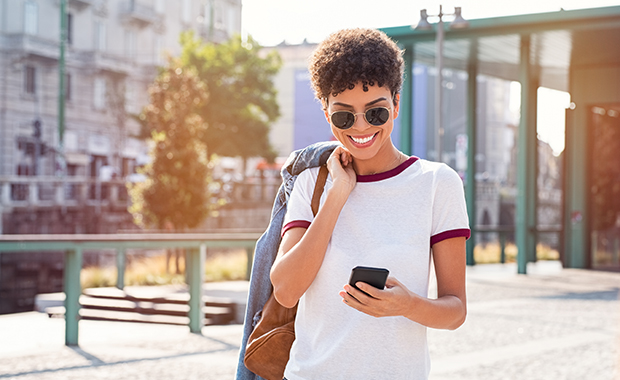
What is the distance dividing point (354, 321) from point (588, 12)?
15.0 meters

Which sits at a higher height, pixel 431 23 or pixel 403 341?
pixel 431 23

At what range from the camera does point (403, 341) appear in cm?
207

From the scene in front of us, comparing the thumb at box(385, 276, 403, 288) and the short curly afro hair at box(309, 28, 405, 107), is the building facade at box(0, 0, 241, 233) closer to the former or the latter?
the short curly afro hair at box(309, 28, 405, 107)

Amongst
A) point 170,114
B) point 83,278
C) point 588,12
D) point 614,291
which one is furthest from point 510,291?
point 170,114

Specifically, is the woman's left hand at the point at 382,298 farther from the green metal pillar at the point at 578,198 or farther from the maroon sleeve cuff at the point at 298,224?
the green metal pillar at the point at 578,198

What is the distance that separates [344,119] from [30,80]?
127ft

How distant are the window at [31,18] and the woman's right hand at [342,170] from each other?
38.2 m

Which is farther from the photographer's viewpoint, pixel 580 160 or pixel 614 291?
pixel 580 160

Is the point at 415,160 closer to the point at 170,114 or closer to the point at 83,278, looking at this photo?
the point at 83,278

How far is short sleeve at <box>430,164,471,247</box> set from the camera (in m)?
2.08

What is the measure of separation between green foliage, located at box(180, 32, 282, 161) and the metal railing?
30.1 m

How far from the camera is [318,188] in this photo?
7.23ft

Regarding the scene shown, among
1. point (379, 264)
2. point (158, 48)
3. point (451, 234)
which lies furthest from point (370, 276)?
point (158, 48)

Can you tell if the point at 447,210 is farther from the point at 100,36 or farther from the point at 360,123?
the point at 100,36
